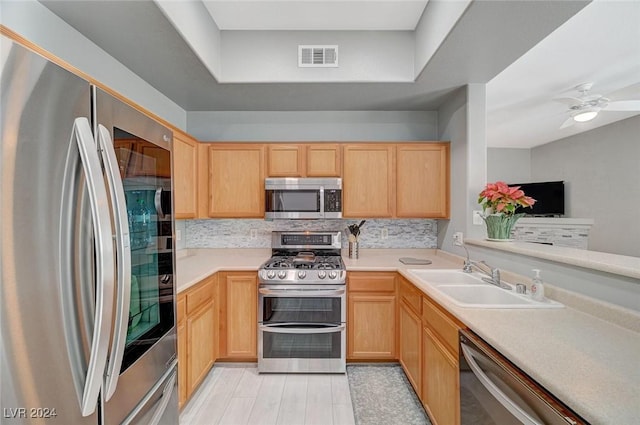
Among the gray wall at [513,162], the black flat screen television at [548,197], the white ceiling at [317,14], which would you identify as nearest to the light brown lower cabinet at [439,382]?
the white ceiling at [317,14]

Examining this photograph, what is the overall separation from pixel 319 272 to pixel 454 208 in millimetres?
1487

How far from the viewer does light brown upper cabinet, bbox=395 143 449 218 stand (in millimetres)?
2955

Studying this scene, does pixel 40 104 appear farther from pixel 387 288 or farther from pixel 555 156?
pixel 555 156

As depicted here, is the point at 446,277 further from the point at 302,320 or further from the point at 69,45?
the point at 69,45

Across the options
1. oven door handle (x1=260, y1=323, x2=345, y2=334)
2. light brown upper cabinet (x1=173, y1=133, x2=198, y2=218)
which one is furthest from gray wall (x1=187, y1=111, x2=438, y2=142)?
oven door handle (x1=260, y1=323, x2=345, y2=334)

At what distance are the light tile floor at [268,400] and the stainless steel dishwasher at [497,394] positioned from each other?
1003mm

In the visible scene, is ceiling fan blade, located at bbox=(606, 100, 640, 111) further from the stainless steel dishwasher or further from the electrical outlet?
the stainless steel dishwasher

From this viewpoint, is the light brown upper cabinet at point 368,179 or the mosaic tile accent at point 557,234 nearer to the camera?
the light brown upper cabinet at point 368,179

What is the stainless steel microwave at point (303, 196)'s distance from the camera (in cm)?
288

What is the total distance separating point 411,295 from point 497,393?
1.12 metres

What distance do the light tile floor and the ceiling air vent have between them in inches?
105

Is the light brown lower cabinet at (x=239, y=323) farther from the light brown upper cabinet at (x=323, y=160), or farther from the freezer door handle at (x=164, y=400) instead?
the light brown upper cabinet at (x=323, y=160)

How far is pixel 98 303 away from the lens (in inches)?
30.5

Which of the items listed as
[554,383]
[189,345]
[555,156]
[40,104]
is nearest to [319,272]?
[189,345]
